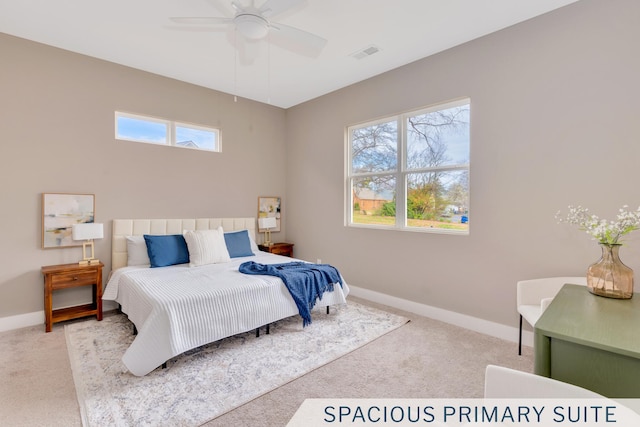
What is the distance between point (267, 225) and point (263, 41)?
2.63 meters

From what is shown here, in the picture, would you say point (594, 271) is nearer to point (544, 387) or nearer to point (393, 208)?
point (544, 387)

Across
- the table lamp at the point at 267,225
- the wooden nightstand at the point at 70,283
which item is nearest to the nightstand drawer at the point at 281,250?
the table lamp at the point at 267,225

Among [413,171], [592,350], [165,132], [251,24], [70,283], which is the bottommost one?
[70,283]

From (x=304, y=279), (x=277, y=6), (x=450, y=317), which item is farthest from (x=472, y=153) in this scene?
(x=277, y=6)

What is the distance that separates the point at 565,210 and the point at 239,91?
423 centimetres

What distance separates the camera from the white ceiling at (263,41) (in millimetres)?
2588

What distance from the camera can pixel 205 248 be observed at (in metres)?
3.65

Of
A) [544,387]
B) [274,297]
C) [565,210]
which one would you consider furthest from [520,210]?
[274,297]

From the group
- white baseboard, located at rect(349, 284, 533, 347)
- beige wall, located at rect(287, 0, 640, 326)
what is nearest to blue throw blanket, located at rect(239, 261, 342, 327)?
white baseboard, located at rect(349, 284, 533, 347)

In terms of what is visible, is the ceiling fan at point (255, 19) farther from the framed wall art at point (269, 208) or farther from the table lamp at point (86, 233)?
the framed wall art at point (269, 208)

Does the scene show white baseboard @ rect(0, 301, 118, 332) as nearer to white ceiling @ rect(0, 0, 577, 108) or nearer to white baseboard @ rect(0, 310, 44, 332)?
white baseboard @ rect(0, 310, 44, 332)

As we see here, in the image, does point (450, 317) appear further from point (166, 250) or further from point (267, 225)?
point (166, 250)

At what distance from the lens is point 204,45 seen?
3207 mm

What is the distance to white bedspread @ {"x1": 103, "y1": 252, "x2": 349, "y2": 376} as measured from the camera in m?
2.25
